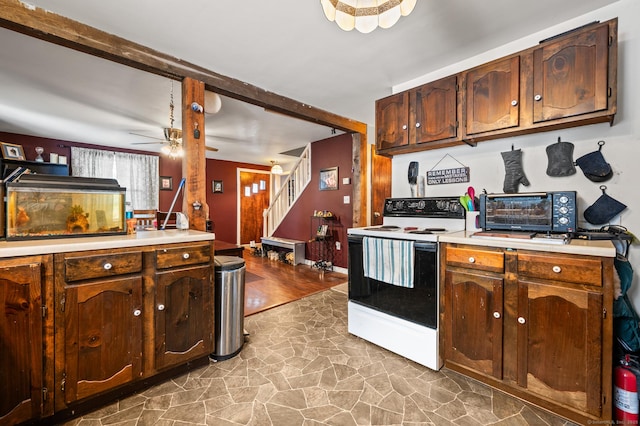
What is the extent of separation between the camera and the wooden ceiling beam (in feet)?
5.82

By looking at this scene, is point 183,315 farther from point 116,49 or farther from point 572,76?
point 572,76

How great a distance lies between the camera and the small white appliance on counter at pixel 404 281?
6.53 ft

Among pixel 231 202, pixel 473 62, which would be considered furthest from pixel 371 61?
pixel 231 202

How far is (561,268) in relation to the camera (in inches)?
58.9

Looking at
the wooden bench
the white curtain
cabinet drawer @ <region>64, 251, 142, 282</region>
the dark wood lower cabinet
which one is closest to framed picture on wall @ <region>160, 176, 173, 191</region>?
the white curtain

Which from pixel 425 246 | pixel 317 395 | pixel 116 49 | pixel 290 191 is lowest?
pixel 317 395

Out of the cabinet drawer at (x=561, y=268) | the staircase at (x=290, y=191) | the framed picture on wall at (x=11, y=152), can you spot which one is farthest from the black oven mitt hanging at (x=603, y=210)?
the framed picture on wall at (x=11, y=152)

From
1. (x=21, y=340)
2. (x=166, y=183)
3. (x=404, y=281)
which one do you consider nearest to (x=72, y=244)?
(x=21, y=340)

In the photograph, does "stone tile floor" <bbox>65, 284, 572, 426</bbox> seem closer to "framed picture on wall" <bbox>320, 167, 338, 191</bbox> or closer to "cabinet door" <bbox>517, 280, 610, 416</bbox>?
"cabinet door" <bbox>517, 280, 610, 416</bbox>

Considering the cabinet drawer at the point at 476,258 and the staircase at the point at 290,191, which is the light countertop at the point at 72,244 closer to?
the cabinet drawer at the point at 476,258

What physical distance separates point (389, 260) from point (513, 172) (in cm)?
123

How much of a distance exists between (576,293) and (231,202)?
717 cm

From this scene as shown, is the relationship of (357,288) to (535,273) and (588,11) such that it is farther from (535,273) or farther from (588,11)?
(588,11)

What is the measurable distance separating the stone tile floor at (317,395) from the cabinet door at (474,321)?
19 centimetres
